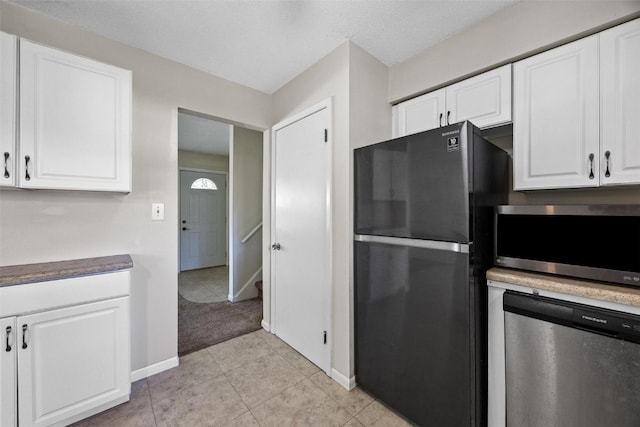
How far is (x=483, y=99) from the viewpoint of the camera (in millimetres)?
1670

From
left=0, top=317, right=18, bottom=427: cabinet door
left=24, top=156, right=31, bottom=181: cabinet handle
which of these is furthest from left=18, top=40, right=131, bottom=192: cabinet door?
left=0, top=317, right=18, bottom=427: cabinet door

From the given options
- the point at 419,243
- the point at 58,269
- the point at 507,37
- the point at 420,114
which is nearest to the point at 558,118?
the point at 507,37

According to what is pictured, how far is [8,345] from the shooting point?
128cm

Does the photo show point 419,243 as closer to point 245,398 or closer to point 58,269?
point 245,398

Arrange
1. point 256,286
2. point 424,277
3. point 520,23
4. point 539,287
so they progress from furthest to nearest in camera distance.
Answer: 1. point 256,286
2. point 520,23
3. point 424,277
4. point 539,287

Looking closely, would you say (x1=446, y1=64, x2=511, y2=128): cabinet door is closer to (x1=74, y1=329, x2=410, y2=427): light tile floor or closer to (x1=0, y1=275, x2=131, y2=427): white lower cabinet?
(x1=74, y1=329, x2=410, y2=427): light tile floor

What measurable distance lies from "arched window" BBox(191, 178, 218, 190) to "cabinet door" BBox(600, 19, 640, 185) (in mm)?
5894

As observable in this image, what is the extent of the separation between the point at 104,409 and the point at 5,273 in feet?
3.20

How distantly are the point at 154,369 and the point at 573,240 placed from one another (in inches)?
109

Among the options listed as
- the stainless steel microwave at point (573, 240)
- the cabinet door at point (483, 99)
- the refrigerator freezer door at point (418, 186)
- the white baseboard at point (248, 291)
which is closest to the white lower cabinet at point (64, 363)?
the refrigerator freezer door at point (418, 186)

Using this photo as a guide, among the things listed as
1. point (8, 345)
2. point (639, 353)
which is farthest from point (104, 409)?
point (639, 353)

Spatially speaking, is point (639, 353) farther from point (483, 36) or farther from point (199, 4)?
point (199, 4)

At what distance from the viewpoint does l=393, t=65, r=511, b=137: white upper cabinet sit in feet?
5.24

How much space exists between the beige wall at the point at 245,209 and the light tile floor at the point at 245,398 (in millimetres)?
1435
